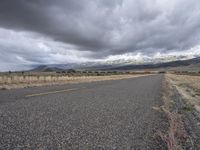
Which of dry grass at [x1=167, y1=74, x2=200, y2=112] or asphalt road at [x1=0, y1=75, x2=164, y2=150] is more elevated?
asphalt road at [x1=0, y1=75, x2=164, y2=150]

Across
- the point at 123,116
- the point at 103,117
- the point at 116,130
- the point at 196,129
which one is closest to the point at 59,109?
the point at 103,117

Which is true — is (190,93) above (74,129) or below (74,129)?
below

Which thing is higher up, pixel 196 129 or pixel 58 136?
pixel 58 136

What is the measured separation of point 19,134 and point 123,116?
3821 mm

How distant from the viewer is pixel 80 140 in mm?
4688

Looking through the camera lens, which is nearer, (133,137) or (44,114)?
(133,137)

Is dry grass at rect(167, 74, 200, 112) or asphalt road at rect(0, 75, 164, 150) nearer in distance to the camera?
asphalt road at rect(0, 75, 164, 150)

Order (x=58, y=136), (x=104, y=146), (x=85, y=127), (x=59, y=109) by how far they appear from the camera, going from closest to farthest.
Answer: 1. (x=104, y=146)
2. (x=58, y=136)
3. (x=85, y=127)
4. (x=59, y=109)

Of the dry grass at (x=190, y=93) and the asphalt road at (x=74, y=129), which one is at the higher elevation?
the asphalt road at (x=74, y=129)

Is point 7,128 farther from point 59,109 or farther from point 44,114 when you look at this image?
point 59,109

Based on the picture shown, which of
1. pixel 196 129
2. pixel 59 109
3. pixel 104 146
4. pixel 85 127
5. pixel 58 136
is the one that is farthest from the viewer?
pixel 59 109

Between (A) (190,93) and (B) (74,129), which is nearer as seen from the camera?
(B) (74,129)

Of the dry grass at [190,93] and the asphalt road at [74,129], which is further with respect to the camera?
the dry grass at [190,93]

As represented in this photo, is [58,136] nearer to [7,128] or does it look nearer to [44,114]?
[7,128]
